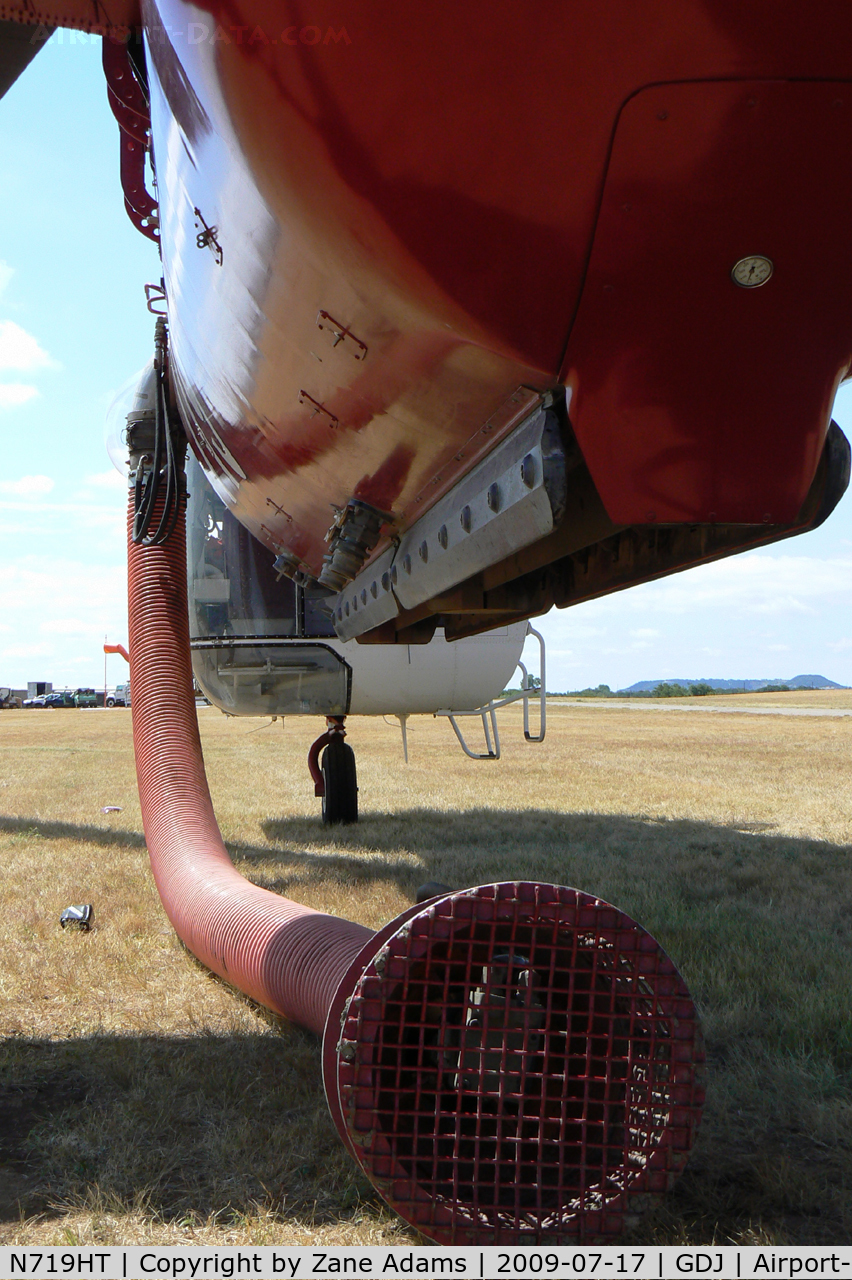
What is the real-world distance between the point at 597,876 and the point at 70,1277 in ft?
12.7

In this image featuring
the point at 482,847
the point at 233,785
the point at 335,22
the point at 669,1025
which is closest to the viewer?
the point at 335,22

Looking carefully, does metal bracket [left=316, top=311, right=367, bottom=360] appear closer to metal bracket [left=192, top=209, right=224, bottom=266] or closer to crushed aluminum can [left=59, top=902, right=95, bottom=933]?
metal bracket [left=192, top=209, right=224, bottom=266]

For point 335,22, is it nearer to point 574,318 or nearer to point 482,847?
point 574,318

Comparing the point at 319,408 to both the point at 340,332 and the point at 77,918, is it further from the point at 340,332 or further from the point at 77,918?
the point at 77,918

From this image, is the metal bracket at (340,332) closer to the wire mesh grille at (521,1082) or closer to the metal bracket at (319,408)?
the metal bracket at (319,408)

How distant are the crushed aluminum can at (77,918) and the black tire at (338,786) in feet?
12.1

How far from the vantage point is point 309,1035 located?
10.2 feet

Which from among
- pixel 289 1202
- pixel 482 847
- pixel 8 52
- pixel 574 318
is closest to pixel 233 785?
pixel 482 847

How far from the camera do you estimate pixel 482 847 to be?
656 cm

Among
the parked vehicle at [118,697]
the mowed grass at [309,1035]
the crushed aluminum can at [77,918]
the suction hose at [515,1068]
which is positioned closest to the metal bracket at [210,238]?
the suction hose at [515,1068]

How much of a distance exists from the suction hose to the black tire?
19.6ft

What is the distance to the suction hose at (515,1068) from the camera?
1.79m

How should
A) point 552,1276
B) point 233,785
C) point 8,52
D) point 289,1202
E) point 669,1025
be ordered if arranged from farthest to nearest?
point 233,785 < point 8,52 < point 289,1202 < point 669,1025 < point 552,1276

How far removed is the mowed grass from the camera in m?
2.04
